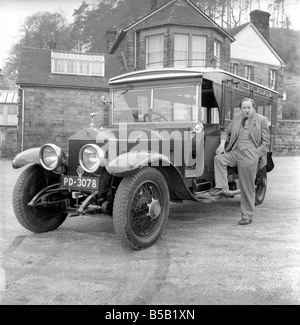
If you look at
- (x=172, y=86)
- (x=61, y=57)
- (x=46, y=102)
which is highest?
(x=61, y=57)

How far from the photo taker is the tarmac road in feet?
8.59

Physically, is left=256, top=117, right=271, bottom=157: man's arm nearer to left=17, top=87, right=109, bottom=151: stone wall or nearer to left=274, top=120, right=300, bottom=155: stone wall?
left=17, top=87, right=109, bottom=151: stone wall

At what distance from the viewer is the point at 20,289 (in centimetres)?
273

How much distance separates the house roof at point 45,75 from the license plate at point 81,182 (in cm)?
1406

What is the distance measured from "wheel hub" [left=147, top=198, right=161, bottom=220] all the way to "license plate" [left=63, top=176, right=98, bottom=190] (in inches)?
22.3

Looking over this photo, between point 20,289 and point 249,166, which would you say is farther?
point 249,166

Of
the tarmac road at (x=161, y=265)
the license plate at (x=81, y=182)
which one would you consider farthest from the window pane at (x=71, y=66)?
the license plate at (x=81, y=182)

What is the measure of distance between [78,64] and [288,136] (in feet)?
42.4

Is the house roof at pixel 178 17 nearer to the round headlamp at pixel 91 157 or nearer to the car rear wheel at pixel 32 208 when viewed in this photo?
the car rear wheel at pixel 32 208

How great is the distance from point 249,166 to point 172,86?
53.5 inches
